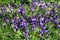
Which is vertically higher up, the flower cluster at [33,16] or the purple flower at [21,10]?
the purple flower at [21,10]

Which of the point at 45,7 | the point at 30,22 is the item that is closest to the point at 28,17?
the point at 30,22

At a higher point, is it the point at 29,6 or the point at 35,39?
the point at 29,6

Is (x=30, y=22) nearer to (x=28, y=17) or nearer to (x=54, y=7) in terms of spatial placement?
(x=28, y=17)

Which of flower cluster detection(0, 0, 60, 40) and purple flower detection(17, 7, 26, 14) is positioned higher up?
purple flower detection(17, 7, 26, 14)

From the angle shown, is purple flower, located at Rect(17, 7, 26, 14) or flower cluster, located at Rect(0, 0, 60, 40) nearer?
flower cluster, located at Rect(0, 0, 60, 40)

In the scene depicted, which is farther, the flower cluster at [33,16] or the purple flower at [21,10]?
the purple flower at [21,10]

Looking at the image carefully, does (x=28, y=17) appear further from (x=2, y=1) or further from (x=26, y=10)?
(x=2, y=1)

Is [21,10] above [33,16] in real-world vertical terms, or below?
above

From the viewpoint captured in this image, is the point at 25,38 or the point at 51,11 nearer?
the point at 25,38

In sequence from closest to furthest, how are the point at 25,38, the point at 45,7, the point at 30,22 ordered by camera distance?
the point at 25,38 < the point at 30,22 < the point at 45,7

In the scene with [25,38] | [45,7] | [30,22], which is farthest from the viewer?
[45,7]

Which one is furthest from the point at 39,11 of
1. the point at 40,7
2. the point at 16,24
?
the point at 16,24
